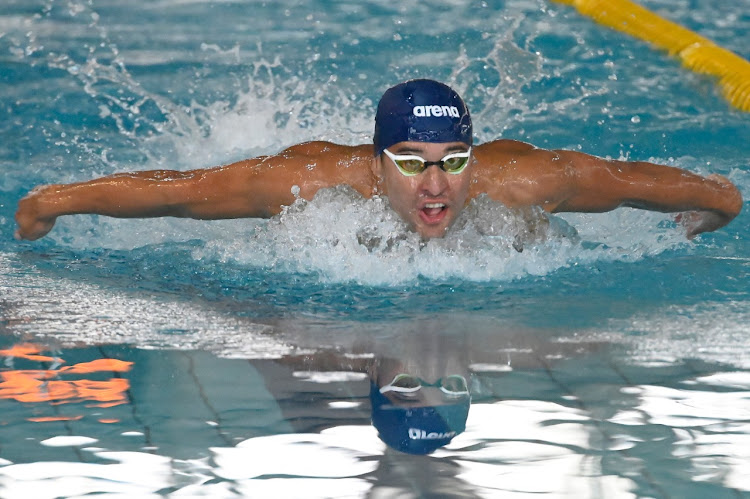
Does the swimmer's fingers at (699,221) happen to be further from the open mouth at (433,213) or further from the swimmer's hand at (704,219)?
the open mouth at (433,213)

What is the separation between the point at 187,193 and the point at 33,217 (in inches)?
19.7

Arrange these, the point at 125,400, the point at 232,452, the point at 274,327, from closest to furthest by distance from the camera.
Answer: the point at 232,452
the point at 125,400
the point at 274,327

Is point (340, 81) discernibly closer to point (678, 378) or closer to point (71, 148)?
point (71, 148)

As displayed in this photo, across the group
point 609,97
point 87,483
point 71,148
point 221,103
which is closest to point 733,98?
point 609,97

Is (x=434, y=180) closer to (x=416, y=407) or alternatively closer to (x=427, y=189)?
(x=427, y=189)

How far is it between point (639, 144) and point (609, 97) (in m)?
0.64

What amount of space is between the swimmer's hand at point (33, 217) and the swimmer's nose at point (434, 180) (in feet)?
4.00

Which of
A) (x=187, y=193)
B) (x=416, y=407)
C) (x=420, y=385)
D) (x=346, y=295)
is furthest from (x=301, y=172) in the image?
(x=416, y=407)

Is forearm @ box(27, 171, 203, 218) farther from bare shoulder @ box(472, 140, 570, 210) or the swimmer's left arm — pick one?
the swimmer's left arm

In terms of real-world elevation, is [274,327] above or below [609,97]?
below

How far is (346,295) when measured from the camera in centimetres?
327

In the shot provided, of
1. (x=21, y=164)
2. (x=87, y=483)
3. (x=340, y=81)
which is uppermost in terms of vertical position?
(x=340, y=81)

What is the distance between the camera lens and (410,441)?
2148 mm

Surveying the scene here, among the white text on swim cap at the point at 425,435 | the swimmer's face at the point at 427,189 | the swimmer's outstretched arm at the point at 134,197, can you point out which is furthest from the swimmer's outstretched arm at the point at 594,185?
the white text on swim cap at the point at 425,435
